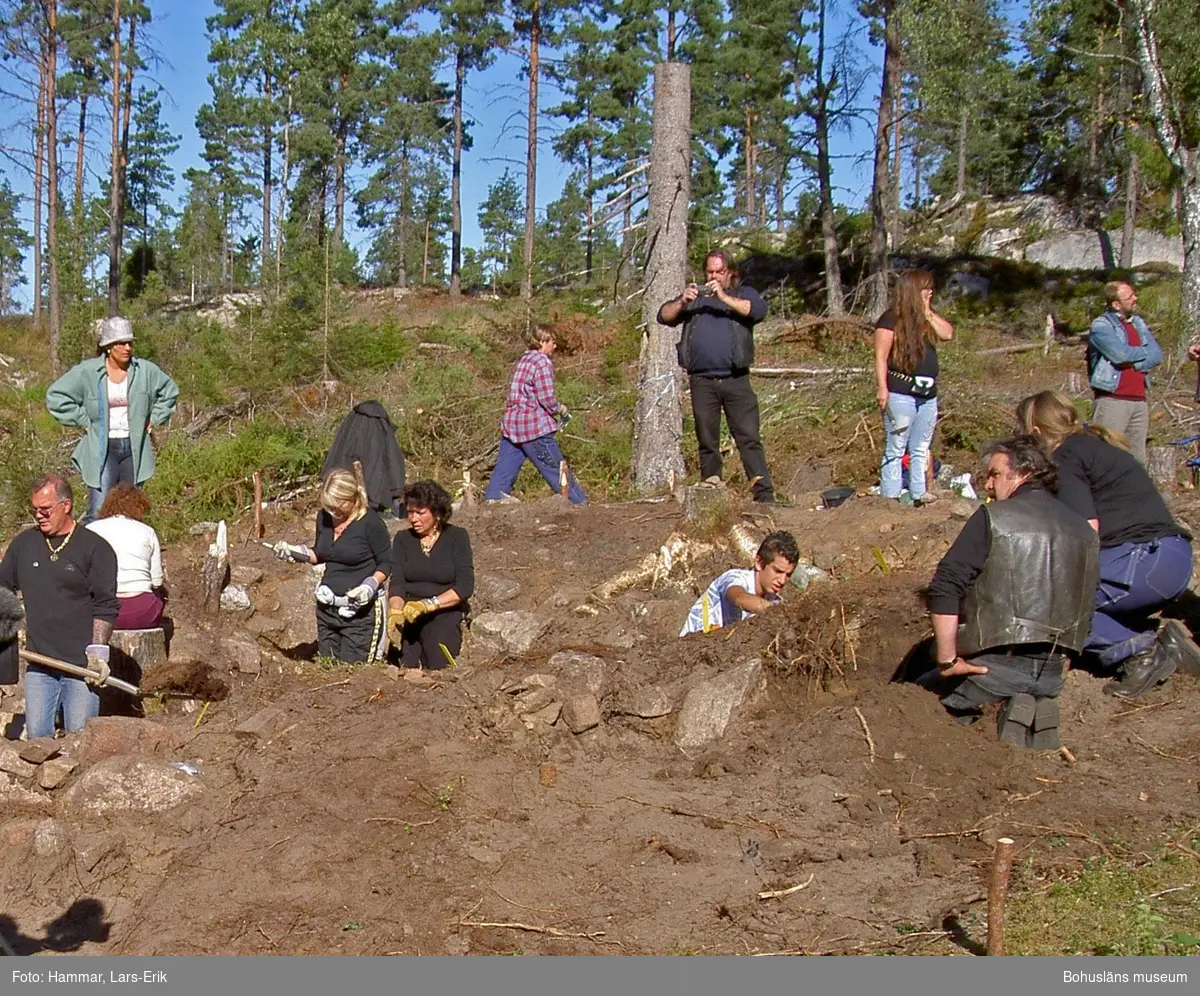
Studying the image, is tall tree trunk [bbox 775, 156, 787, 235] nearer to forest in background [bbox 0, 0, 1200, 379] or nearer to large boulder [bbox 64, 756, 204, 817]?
forest in background [bbox 0, 0, 1200, 379]

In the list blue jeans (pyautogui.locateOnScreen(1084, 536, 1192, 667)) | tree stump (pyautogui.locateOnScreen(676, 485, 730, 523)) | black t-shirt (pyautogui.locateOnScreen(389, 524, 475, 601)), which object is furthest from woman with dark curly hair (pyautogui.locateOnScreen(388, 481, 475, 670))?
blue jeans (pyautogui.locateOnScreen(1084, 536, 1192, 667))

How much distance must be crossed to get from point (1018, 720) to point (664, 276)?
21.1 feet

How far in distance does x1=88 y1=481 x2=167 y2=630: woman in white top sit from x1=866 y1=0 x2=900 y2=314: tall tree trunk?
15.8 metres

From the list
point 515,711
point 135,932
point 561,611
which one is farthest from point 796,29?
point 135,932

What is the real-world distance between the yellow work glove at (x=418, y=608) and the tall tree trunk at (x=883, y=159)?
1538 centimetres

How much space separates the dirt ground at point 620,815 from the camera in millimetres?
4273

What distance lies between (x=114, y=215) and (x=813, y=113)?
1894 cm

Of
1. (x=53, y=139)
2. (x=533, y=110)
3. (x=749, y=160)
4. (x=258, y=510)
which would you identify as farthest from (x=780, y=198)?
(x=258, y=510)

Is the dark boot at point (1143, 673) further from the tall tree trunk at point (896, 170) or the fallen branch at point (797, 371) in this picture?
the tall tree trunk at point (896, 170)

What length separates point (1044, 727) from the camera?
5.32 m

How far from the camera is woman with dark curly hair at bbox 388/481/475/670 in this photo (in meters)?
7.00

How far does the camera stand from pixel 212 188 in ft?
152

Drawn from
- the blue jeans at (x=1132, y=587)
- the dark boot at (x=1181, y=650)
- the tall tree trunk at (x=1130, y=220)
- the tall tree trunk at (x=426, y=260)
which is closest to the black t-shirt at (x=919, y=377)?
the blue jeans at (x=1132, y=587)

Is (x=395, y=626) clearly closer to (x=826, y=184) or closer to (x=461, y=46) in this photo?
(x=826, y=184)
